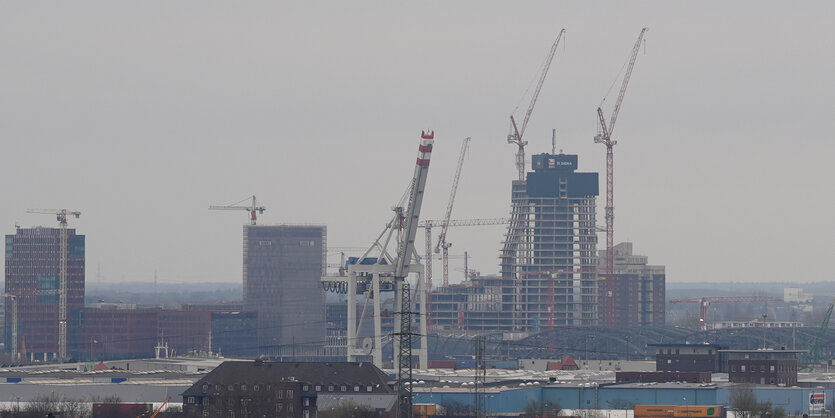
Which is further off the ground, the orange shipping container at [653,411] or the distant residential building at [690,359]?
the distant residential building at [690,359]

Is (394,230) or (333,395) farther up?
(394,230)

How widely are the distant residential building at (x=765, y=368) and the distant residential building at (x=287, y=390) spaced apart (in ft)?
129

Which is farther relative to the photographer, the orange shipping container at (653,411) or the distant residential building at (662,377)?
the distant residential building at (662,377)

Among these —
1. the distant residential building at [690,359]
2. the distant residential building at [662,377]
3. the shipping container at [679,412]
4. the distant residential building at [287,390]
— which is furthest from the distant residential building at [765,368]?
the distant residential building at [287,390]

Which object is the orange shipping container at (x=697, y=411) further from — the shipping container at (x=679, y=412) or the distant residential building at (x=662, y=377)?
the distant residential building at (x=662, y=377)

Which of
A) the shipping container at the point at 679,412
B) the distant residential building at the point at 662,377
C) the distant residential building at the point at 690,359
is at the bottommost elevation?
the shipping container at the point at 679,412

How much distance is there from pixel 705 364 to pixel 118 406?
68.3 metres

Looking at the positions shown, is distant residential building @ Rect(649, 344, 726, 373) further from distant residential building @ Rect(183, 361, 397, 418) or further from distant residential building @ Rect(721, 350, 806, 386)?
distant residential building @ Rect(183, 361, 397, 418)

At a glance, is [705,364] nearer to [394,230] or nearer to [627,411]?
[394,230]

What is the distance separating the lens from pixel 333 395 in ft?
400

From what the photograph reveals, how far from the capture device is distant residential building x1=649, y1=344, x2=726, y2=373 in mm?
173750

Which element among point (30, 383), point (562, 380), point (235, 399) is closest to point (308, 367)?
point (235, 399)

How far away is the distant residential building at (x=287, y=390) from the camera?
373 feet

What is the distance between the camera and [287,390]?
12062 centimetres
